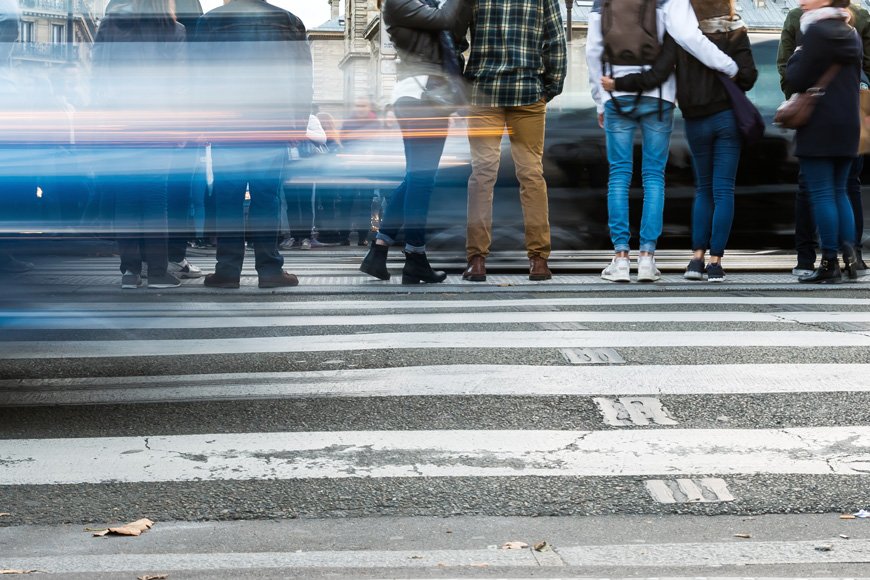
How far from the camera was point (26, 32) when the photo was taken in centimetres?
488

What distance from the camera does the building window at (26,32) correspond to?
484 centimetres

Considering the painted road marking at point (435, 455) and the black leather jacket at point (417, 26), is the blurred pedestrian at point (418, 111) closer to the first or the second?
the black leather jacket at point (417, 26)

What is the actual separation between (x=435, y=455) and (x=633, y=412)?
2.96ft

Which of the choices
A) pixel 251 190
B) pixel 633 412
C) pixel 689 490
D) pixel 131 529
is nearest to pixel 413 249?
pixel 251 190

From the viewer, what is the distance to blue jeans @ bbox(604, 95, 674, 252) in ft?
29.4

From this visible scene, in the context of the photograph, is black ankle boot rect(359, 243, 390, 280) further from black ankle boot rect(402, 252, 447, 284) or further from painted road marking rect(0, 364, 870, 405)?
painted road marking rect(0, 364, 870, 405)

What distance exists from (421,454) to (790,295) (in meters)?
4.58

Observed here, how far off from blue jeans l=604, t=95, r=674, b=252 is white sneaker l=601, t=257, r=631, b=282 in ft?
0.36

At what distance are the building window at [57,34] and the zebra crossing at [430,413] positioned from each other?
0.98 metres

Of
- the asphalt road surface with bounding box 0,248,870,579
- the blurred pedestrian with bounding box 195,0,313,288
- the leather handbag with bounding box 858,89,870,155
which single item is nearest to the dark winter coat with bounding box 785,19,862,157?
the leather handbag with bounding box 858,89,870,155

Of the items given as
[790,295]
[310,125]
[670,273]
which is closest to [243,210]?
[310,125]

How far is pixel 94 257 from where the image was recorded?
5.53 meters

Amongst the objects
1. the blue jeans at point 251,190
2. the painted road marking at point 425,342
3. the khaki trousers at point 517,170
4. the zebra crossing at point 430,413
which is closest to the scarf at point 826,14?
the khaki trousers at point 517,170

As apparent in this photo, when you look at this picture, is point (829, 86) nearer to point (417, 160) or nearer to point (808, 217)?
point (808, 217)
